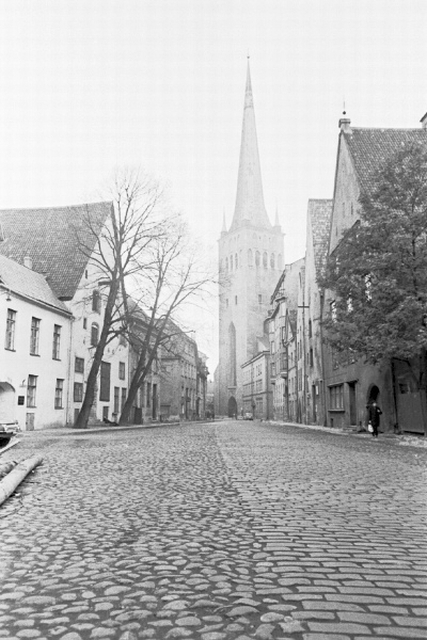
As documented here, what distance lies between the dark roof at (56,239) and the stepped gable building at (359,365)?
14393 mm

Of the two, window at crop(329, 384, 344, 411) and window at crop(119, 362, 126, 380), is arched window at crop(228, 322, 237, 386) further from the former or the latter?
window at crop(329, 384, 344, 411)

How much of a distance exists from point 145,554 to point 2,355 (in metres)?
25.5

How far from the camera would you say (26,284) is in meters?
32.4

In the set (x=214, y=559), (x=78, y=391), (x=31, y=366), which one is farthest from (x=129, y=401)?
(x=214, y=559)

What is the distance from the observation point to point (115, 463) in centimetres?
1204

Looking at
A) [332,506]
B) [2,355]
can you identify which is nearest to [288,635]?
[332,506]

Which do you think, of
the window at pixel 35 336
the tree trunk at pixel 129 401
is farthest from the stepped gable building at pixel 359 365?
the window at pixel 35 336

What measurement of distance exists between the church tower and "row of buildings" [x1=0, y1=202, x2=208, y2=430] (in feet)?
190

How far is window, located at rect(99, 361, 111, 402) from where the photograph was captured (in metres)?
A: 41.7

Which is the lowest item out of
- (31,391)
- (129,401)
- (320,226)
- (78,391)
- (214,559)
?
(214,559)

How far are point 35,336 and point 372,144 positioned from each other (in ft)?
67.4

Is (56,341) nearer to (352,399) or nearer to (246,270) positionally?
(352,399)

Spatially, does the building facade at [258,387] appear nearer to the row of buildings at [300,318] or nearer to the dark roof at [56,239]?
the row of buildings at [300,318]

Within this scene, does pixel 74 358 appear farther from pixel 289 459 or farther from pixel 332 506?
pixel 332 506
